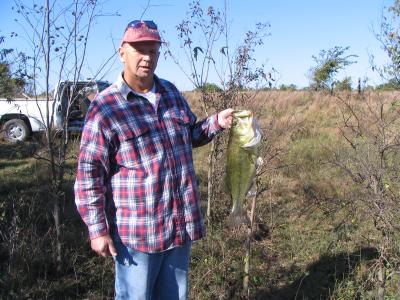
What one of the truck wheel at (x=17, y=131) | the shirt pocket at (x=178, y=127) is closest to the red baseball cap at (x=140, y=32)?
the shirt pocket at (x=178, y=127)

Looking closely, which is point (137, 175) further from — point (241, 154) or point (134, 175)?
point (241, 154)

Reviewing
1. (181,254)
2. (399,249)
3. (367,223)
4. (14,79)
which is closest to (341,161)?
(399,249)

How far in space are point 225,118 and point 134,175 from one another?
64cm

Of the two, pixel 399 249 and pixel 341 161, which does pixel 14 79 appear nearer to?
pixel 341 161

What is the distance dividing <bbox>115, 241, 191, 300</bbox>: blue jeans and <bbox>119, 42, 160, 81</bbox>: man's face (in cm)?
92

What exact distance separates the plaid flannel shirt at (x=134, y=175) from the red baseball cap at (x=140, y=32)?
236mm

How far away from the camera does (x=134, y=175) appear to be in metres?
2.36

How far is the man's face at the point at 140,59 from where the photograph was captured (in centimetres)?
238

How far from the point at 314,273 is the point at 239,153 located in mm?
2682

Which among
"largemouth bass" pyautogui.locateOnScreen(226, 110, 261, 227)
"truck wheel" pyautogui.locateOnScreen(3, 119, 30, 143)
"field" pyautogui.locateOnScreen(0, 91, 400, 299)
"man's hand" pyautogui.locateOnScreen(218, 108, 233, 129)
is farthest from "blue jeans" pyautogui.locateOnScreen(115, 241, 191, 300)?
"truck wheel" pyautogui.locateOnScreen(3, 119, 30, 143)

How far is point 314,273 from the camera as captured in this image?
15.4 ft

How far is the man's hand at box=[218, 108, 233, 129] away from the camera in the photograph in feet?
8.47

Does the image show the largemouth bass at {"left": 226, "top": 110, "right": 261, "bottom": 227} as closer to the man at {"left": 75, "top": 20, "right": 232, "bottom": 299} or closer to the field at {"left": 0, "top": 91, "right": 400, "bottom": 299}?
the man at {"left": 75, "top": 20, "right": 232, "bottom": 299}

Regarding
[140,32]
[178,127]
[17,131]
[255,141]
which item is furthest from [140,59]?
[17,131]
